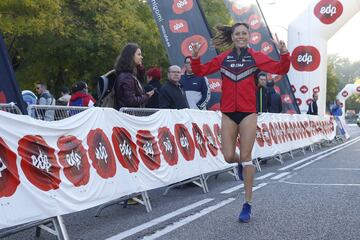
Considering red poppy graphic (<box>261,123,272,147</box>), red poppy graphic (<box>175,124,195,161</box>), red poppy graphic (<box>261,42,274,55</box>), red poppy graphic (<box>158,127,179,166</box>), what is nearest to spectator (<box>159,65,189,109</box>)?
red poppy graphic (<box>175,124,195,161</box>)

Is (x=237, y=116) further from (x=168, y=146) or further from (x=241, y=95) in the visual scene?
(x=168, y=146)

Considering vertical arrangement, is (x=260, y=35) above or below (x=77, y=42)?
below

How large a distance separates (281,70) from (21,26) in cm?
1683

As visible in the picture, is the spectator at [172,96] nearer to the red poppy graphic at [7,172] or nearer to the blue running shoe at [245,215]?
the blue running shoe at [245,215]

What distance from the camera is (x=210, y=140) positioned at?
9.70m

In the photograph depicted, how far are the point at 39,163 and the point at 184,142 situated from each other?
3716 millimetres

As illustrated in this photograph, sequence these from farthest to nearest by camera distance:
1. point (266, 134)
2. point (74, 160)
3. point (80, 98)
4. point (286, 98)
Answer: point (286, 98) → point (266, 134) → point (80, 98) → point (74, 160)

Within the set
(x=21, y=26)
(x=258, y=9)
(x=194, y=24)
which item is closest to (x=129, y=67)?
(x=194, y=24)

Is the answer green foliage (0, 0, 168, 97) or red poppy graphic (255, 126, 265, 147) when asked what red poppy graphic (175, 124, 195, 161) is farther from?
green foliage (0, 0, 168, 97)

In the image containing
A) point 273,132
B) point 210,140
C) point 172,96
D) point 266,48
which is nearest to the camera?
point 172,96

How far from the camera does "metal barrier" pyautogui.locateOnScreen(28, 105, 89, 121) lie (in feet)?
19.0

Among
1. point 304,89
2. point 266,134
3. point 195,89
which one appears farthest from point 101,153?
point 304,89

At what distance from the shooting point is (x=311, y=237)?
528 centimetres

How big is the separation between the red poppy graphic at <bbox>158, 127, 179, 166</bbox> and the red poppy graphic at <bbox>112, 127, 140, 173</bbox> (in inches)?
32.7
